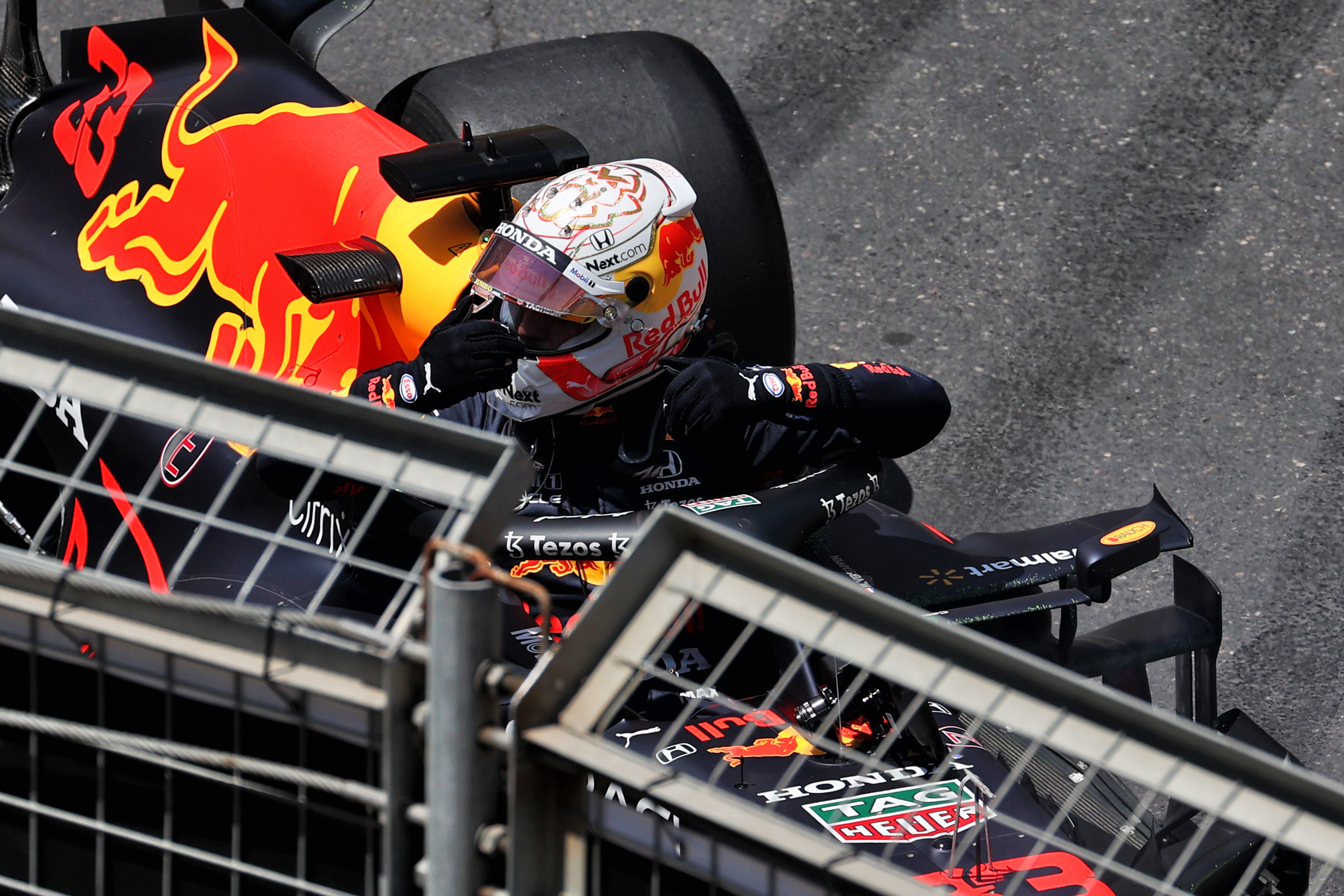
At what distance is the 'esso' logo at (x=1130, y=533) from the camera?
3.15 metres

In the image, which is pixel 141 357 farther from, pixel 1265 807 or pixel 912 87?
pixel 912 87

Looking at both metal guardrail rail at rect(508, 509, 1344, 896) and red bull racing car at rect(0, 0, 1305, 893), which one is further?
red bull racing car at rect(0, 0, 1305, 893)

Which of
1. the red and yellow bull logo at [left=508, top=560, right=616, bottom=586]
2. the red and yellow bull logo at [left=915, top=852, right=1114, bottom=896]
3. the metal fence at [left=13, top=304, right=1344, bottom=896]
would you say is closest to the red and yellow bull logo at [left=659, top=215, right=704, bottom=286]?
the red and yellow bull logo at [left=508, top=560, right=616, bottom=586]

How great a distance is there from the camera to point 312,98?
384 centimetres

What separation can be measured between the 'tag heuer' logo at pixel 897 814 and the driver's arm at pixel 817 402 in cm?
81

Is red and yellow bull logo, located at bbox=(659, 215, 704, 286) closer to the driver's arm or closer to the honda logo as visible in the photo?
the driver's arm

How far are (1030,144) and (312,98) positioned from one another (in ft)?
9.96

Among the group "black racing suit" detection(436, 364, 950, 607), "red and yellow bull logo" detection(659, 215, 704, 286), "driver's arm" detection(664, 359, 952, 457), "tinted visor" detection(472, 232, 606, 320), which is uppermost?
"red and yellow bull logo" detection(659, 215, 704, 286)

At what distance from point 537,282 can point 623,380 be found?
0.31 meters

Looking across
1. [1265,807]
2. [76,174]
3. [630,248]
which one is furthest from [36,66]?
[1265,807]

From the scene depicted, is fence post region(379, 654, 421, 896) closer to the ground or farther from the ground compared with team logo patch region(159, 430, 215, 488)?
farther from the ground

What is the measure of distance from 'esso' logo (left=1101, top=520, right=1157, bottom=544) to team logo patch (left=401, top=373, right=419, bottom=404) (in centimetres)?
144

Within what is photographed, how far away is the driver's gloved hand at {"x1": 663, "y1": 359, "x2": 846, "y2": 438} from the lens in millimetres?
3031

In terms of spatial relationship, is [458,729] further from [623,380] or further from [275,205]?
[275,205]
